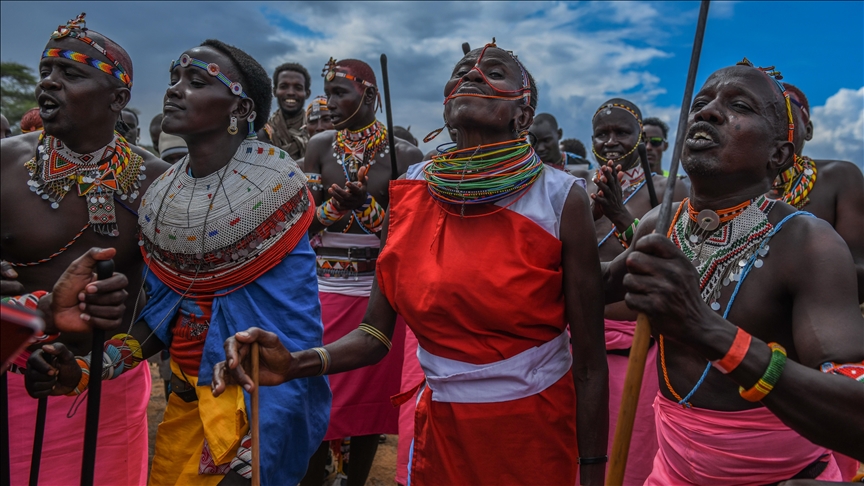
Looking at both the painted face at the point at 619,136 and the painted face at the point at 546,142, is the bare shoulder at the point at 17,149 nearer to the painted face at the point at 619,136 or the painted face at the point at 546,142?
the painted face at the point at 619,136

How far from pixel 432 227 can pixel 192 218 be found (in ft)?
3.81

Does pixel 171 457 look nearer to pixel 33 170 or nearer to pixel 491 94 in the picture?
pixel 33 170

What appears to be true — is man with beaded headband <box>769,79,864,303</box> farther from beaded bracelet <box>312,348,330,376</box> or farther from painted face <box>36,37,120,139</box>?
painted face <box>36,37,120,139</box>

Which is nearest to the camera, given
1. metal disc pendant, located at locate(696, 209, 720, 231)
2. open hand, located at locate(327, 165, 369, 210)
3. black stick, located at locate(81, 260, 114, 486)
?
black stick, located at locate(81, 260, 114, 486)

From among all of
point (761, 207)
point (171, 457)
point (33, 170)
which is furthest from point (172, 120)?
point (761, 207)

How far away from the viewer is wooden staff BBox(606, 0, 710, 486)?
1685mm

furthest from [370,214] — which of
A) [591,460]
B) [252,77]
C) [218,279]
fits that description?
[591,460]

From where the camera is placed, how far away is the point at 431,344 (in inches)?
101

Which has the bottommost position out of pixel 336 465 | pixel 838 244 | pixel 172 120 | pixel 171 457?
pixel 336 465

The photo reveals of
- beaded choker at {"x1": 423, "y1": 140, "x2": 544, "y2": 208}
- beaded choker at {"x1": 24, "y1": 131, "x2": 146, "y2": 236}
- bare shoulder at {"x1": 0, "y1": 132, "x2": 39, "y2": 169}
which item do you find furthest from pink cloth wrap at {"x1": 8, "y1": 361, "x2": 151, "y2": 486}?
beaded choker at {"x1": 423, "y1": 140, "x2": 544, "y2": 208}

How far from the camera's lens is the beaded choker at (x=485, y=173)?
247cm

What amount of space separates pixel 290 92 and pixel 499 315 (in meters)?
6.21

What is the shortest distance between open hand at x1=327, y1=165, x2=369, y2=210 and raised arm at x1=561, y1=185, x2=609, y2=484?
6.71ft

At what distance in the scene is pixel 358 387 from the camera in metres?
4.97
